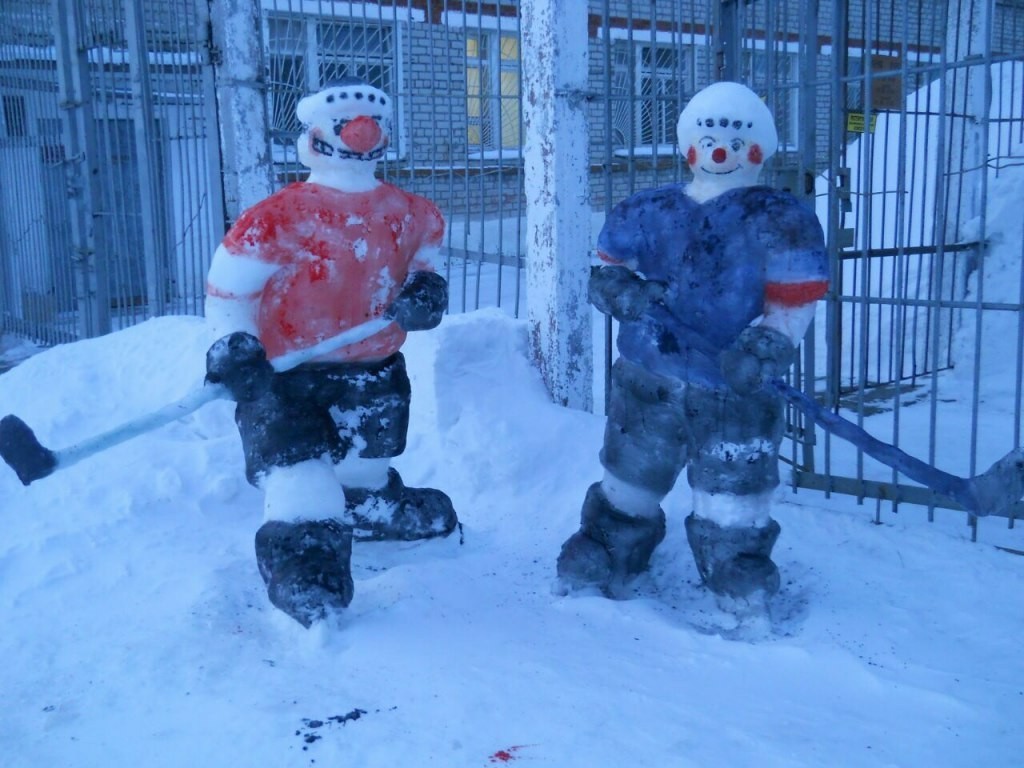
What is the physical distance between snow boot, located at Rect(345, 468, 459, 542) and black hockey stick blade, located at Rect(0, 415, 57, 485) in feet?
3.20

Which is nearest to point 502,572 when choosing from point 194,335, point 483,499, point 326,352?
point 483,499

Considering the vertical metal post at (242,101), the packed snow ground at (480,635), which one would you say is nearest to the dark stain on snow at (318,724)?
the packed snow ground at (480,635)

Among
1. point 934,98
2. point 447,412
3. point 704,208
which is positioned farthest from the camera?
point 934,98

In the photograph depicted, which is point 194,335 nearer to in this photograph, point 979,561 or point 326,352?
point 326,352

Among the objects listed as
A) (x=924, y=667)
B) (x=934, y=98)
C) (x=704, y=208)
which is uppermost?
(x=934, y=98)

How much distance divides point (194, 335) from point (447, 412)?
162cm

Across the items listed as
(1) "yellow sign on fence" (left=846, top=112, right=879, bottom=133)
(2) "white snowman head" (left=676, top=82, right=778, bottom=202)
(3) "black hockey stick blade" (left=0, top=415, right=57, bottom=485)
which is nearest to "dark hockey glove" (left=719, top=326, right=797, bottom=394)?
(2) "white snowman head" (left=676, top=82, right=778, bottom=202)

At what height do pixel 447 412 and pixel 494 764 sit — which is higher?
pixel 447 412

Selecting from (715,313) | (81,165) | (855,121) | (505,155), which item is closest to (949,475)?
(715,313)

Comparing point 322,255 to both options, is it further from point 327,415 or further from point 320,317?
point 327,415

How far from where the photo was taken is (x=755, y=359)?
A: 102 inches

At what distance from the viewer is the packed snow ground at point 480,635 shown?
7.34 feet

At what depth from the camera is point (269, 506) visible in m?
2.89

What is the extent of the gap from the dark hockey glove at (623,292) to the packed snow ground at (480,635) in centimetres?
86
